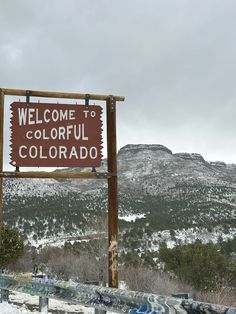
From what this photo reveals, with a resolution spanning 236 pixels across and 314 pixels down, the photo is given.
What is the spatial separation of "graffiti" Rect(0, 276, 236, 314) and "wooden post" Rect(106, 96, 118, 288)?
92 cm

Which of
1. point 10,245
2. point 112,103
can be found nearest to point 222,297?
point 10,245

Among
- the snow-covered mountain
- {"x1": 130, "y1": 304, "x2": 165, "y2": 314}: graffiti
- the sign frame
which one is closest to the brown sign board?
the sign frame

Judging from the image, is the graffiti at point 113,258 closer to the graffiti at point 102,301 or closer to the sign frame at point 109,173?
the sign frame at point 109,173

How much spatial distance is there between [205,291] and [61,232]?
4872cm

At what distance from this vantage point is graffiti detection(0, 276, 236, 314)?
5863mm

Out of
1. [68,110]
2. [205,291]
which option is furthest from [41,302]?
[205,291]

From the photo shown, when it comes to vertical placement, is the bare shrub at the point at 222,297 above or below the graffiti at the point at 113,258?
below

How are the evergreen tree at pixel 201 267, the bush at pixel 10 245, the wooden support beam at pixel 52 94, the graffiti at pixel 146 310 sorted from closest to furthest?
1. the graffiti at pixel 146 310
2. the wooden support beam at pixel 52 94
3. the bush at pixel 10 245
4. the evergreen tree at pixel 201 267

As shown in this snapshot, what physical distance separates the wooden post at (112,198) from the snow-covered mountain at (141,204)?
69862 millimetres

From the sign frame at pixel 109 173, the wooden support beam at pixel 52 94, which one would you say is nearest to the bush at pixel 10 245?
the sign frame at pixel 109 173

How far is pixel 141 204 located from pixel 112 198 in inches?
4339

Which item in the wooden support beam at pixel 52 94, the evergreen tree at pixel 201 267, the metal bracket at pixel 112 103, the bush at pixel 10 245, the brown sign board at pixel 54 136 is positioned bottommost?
the evergreen tree at pixel 201 267

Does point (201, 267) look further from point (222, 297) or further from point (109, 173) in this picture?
point (109, 173)

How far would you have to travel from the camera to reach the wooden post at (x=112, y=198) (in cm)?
914
